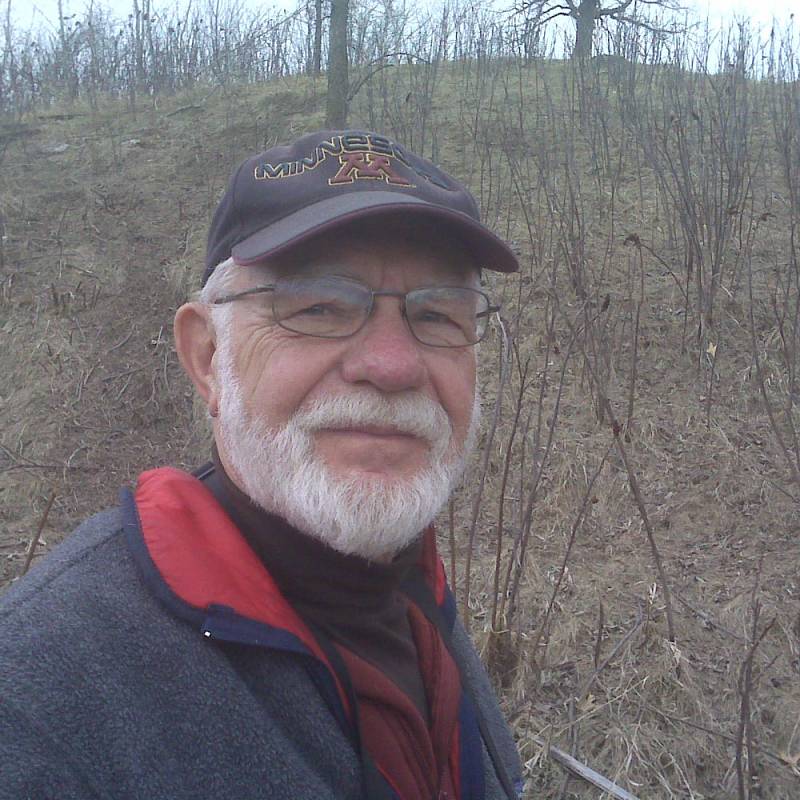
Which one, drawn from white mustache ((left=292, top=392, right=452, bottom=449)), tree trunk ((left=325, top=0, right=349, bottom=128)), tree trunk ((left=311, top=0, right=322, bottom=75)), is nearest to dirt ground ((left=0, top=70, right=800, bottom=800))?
tree trunk ((left=325, top=0, right=349, bottom=128))

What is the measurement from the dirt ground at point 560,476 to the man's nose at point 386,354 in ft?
4.83

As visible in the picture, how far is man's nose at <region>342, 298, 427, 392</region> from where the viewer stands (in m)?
1.44

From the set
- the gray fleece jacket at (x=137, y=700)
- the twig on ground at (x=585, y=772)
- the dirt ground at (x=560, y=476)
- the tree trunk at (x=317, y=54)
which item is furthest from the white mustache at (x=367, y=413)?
the tree trunk at (x=317, y=54)

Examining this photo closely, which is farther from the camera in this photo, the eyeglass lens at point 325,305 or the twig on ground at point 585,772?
the twig on ground at point 585,772

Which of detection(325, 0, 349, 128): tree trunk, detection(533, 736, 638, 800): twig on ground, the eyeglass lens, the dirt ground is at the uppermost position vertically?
detection(325, 0, 349, 128): tree trunk

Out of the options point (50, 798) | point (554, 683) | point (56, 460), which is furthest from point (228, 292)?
point (56, 460)

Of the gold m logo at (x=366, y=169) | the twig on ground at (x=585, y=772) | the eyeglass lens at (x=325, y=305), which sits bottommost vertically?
the twig on ground at (x=585, y=772)

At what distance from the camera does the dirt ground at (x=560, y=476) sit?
3150 mm

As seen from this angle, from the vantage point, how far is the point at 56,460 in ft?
18.2

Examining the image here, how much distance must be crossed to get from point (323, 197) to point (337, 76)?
8126 mm

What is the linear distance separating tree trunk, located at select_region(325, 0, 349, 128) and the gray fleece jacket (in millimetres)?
8222

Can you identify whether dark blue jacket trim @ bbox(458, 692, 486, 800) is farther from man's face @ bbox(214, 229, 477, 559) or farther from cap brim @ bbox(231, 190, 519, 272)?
cap brim @ bbox(231, 190, 519, 272)

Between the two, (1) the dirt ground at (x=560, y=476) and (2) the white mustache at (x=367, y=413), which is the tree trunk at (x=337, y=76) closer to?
(1) the dirt ground at (x=560, y=476)

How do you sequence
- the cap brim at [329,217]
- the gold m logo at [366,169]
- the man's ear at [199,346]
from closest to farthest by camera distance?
the cap brim at [329,217] < the gold m logo at [366,169] < the man's ear at [199,346]
